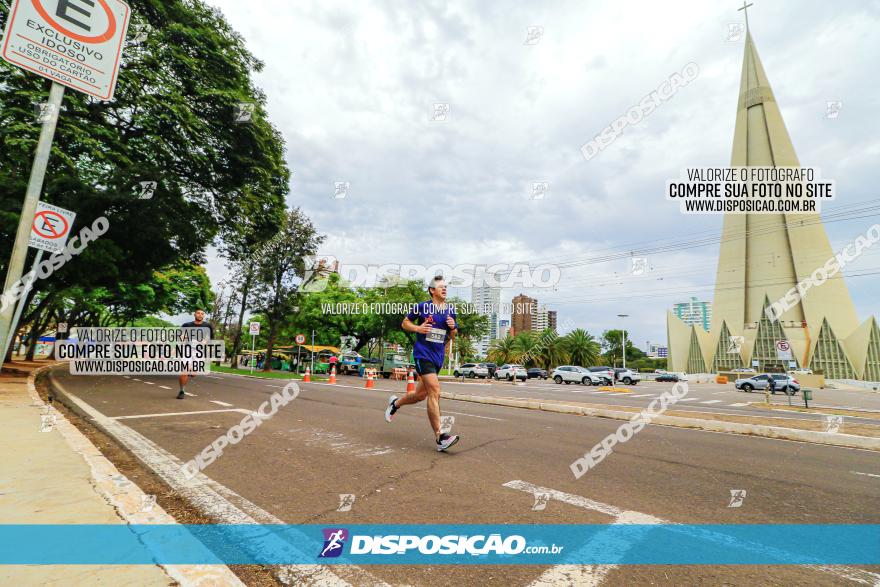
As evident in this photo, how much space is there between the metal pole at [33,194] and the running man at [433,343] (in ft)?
13.2

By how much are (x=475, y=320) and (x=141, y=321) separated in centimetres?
4776

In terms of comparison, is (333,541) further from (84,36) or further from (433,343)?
(84,36)

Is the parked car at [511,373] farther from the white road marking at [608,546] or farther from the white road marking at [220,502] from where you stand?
the white road marking at [608,546]

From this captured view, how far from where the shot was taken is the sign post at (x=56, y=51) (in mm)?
3998

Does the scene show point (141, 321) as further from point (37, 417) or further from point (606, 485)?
point (606, 485)

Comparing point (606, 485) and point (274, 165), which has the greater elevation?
point (274, 165)

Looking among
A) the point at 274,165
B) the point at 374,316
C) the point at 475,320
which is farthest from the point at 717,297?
the point at 274,165

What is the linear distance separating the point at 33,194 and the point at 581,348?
208 feet

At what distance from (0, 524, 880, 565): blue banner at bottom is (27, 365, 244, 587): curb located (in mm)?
103


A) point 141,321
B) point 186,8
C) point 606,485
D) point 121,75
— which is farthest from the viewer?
point 141,321

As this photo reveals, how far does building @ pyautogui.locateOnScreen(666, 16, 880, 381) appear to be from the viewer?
218ft

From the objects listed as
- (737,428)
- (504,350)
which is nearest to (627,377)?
(504,350)

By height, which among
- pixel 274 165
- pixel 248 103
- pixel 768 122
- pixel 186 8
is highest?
pixel 768 122

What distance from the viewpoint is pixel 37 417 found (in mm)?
6125
